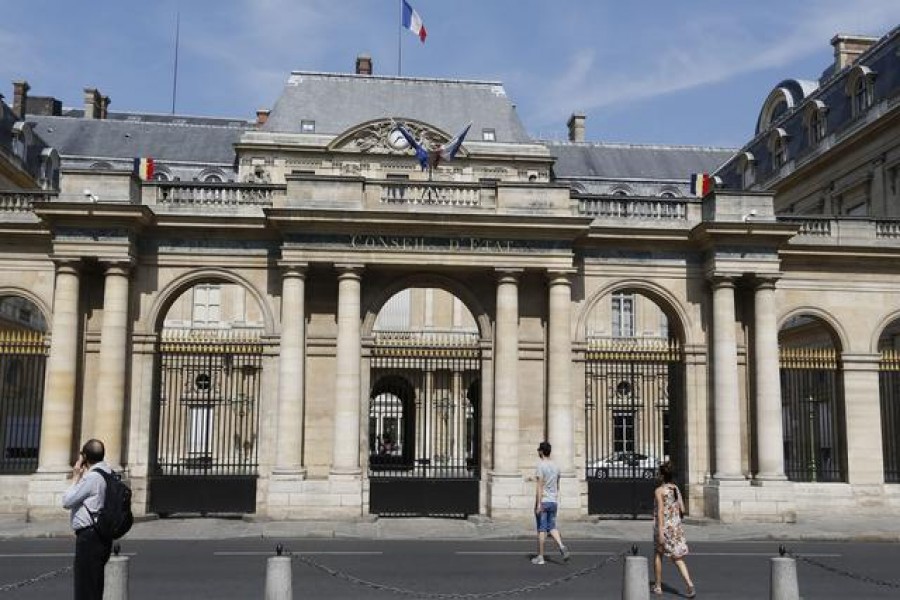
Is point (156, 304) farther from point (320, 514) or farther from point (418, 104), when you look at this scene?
point (418, 104)

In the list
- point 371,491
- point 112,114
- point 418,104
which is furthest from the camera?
point 112,114

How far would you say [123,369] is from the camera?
1898 cm

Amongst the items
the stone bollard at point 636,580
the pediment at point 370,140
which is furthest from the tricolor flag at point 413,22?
the stone bollard at point 636,580

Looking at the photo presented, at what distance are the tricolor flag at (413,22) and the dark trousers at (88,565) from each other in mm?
24820

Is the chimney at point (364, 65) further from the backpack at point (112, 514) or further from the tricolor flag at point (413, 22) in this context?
the backpack at point (112, 514)

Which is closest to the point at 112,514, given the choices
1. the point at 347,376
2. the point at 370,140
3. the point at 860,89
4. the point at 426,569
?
the point at 426,569

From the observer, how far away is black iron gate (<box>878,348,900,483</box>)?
21.8m

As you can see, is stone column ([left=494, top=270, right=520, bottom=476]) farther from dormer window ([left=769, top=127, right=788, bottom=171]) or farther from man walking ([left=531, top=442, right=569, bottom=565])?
dormer window ([left=769, top=127, right=788, bottom=171])

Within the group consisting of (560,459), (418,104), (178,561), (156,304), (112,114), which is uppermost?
(112,114)

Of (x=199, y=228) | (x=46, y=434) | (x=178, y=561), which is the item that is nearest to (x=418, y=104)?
(x=199, y=228)

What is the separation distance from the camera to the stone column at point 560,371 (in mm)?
19266

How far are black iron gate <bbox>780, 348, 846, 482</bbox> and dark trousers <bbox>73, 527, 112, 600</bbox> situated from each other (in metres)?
16.9

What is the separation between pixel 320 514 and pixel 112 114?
166 feet

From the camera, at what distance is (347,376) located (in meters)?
18.9
